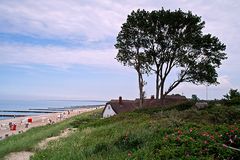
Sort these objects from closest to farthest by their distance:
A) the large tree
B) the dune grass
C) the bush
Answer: the dune grass, the bush, the large tree

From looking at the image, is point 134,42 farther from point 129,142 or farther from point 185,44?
point 129,142

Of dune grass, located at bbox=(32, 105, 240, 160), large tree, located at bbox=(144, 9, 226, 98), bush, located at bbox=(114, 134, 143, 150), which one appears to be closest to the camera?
dune grass, located at bbox=(32, 105, 240, 160)

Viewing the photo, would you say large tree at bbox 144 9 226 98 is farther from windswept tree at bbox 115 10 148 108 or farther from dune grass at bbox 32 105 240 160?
dune grass at bbox 32 105 240 160

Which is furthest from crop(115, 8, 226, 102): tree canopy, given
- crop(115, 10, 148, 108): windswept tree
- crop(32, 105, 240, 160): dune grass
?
crop(32, 105, 240, 160): dune grass

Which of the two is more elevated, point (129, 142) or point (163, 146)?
point (163, 146)

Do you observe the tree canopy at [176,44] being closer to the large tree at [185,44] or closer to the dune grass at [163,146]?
the large tree at [185,44]

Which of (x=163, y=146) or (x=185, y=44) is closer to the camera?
(x=163, y=146)

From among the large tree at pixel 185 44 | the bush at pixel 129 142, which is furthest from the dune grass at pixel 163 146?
the large tree at pixel 185 44

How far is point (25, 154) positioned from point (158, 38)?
20.0m

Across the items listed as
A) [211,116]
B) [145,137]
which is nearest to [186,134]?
[145,137]

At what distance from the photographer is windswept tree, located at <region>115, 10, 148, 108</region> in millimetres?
31047

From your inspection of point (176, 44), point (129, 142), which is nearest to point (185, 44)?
point (176, 44)

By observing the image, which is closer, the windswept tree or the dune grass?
the dune grass

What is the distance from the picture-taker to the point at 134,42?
31.8m
